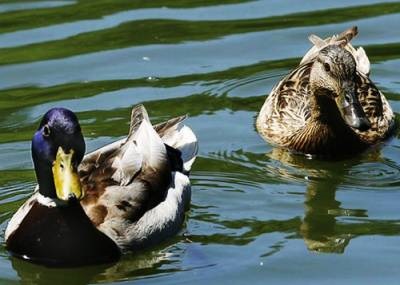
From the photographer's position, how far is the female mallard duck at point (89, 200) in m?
9.57

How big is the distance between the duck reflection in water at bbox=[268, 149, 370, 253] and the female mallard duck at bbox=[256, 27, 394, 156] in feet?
0.62

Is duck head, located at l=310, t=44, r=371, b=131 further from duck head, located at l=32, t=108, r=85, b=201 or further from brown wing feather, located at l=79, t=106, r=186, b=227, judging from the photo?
duck head, located at l=32, t=108, r=85, b=201

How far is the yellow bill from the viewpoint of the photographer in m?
9.45

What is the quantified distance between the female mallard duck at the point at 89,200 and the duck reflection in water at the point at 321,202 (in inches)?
37.4

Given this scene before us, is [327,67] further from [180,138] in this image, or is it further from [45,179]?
[45,179]

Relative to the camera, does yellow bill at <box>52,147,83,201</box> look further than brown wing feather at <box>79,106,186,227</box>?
No

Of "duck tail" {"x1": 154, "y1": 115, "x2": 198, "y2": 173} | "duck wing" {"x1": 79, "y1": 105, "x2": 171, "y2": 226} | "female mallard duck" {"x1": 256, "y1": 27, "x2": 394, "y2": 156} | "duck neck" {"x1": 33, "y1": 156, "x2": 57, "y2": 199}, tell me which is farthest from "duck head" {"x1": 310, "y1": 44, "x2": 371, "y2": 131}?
"duck neck" {"x1": 33, "y1": 156, "x2": 57, "y2": 199}

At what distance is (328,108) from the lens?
40.4ft

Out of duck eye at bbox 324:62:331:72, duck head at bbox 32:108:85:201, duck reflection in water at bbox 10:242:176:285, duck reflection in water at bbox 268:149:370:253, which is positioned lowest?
duck reflection in water at bbox 10:242:176:285

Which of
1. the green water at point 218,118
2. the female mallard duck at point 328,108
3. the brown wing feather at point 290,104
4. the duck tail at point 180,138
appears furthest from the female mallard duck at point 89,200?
the brown wing feather at point 290,104

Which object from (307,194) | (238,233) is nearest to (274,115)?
(307,194)

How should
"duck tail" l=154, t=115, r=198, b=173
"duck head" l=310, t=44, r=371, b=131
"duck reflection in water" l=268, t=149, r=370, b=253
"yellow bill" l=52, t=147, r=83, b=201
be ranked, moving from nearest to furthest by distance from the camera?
"yellow bill" l=52, t=147, r=83, b=201 → "duck reflection in water" l=268, t=149, r=370, b=253 → "duck tail" l=154, t=115, r=198, b=173 → "duck head" l=310, t=44, r=371, b=131

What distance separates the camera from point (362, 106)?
12.5 meters

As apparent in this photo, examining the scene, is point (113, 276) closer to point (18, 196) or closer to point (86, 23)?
point (18, 196)
